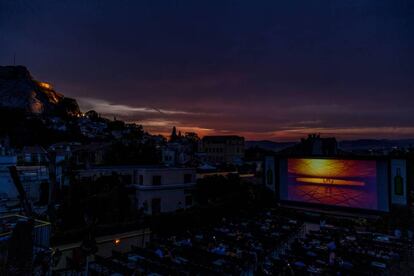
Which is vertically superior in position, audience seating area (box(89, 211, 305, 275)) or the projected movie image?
the projected movie image

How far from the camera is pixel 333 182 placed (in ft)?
72.4

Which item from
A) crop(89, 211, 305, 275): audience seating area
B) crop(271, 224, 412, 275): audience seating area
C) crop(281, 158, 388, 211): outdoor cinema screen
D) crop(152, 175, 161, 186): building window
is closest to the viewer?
crop(89, 211, 305, 275): audience seating area

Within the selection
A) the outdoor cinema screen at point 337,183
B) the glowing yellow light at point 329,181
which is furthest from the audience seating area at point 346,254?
the glowing yellow light at point 329,181

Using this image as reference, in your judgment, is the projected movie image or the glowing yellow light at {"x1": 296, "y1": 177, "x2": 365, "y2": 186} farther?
the glowing yellow light at {"x1": 296, "y1": 177, "x2": 365, "y2": 186}

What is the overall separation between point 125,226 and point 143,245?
1376 millimetres

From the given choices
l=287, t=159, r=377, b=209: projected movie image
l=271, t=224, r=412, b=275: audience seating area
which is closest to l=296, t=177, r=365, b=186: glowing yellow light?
l=287, t=159, r=377, b=209: projected movie image

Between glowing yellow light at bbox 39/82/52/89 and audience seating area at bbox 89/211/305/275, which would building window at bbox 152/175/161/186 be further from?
glowing yellow light at bbox 39/82/52/89

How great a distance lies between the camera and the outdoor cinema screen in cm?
2044

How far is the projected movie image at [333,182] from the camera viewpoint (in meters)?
20.7

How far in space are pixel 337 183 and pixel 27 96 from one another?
11223cm

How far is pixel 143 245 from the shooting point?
612 inches

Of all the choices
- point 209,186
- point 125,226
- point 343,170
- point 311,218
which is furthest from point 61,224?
point 343,170

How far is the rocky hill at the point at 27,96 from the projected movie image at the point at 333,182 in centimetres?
10015

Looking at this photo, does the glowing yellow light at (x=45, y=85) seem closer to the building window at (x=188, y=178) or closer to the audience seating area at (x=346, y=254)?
the building window at (x=188, y=178)
